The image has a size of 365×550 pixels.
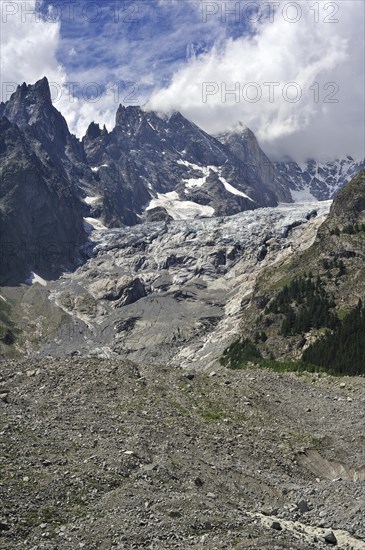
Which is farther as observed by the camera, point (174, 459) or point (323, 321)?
point (323, 321)

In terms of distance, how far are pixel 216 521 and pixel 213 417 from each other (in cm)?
2743

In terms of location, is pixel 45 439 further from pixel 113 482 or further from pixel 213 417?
pixel 213 417

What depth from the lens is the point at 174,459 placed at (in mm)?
51281

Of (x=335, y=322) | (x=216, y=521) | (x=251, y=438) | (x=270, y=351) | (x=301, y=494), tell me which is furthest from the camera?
(x=270, y=351)

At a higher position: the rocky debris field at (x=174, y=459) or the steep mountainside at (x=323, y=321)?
the rocky debris field at (x=174, y=459)

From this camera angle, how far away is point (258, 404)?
7188cm

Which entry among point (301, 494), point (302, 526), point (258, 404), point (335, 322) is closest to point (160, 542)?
point (302, 526)

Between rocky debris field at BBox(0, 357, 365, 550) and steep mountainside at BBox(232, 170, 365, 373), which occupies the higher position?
rocky debris field at BBox(0, 357, 365, 550)

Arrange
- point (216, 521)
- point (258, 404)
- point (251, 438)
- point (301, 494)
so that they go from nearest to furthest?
point (216, 521) → point (301, 494) → point (251, 438) → point (258, 404)

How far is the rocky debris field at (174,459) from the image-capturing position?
36.9m

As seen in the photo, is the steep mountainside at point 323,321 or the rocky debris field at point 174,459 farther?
the steep mountainside at point 323,321

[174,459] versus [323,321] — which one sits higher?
[174,459]

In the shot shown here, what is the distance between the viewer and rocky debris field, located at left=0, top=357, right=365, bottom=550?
3688cm

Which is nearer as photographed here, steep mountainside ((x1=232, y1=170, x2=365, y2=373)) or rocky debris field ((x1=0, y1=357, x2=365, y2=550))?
rocky debris field ((x1=0, y1=357, x2=365, y2=550))
